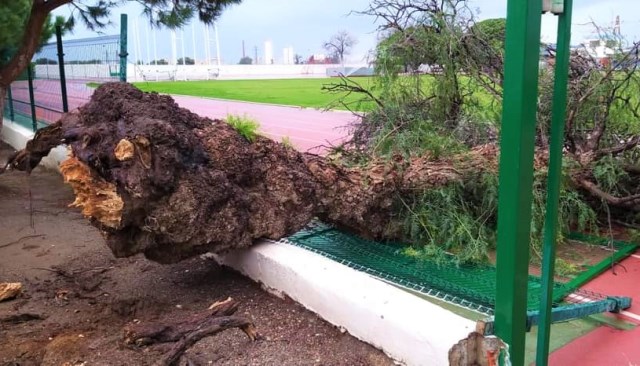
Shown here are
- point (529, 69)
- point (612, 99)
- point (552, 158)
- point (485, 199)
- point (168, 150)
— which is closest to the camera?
point (529, 69)

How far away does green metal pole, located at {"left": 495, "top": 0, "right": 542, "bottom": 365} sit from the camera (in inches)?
73.2

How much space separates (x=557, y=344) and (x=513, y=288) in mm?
1154

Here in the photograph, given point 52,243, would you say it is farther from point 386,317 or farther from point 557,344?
point 557,344

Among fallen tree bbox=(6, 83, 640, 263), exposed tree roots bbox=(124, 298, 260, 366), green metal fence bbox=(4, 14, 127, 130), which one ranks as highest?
green metal fence bbox=(4, 14, 127, 130)

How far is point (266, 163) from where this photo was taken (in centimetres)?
376

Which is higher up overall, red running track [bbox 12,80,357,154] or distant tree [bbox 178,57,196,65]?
distant tree [bbox 178,57,196,65]

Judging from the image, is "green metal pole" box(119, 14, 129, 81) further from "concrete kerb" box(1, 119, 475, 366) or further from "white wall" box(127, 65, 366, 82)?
"white wall" box(127, 65, 366, 82)

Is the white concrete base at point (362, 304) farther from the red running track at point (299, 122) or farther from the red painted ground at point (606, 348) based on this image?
the red running track at point (299, 122)

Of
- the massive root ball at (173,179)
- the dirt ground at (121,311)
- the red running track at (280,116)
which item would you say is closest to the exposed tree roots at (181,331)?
the dirt ground at (121,311)

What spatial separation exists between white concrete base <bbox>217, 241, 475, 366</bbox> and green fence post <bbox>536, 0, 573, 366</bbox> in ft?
1.11

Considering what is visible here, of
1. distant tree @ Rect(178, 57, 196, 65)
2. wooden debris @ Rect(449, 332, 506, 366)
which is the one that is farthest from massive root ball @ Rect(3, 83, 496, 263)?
distant tree @ Rect(178, 57, 196, 65)

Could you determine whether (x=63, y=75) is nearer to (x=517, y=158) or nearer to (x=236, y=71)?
(x=517, y=158)

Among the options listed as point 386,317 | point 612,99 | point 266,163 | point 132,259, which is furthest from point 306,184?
point 612,99

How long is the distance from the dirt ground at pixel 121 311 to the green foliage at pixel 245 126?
98 cm
